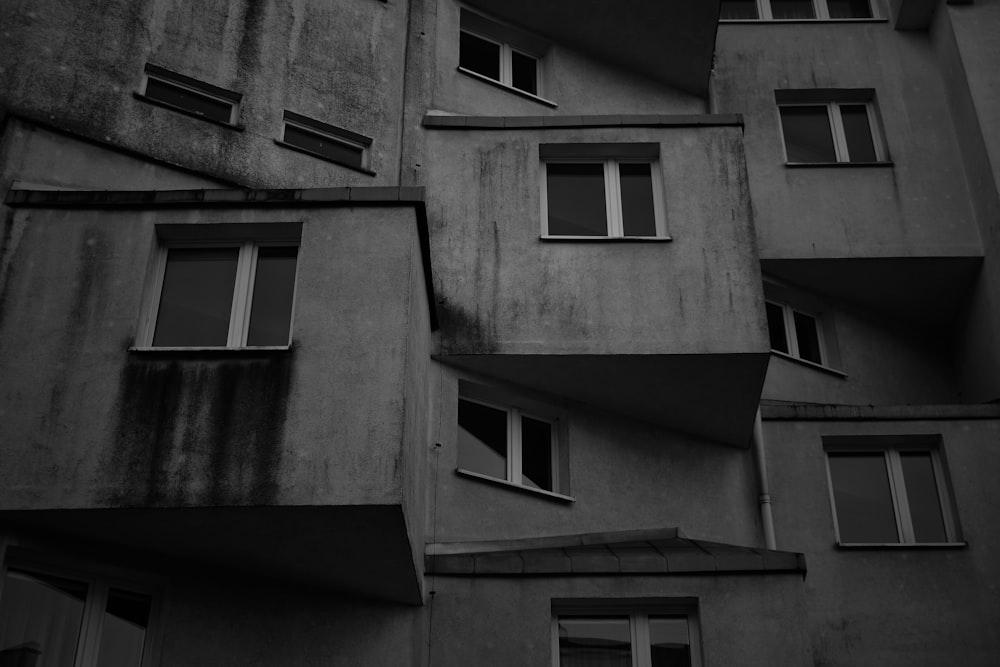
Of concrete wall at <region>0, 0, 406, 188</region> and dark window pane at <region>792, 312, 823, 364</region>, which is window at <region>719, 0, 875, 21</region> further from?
concrete wall at <region>0, 0, 406, 188</region>

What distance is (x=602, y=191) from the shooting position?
15484 millimetres

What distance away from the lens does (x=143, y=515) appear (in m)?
10.4

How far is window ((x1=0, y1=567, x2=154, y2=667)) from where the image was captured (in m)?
10.4

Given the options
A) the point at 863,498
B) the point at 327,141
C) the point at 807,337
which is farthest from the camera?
the point at 807,337

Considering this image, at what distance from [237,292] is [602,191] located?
5.47 meters

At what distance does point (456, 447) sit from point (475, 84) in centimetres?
577

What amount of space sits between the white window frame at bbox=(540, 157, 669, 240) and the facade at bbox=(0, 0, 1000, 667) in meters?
0.07

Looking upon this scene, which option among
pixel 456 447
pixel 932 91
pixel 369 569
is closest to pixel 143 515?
pixel 369 569

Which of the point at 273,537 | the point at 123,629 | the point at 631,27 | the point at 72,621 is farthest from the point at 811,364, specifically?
the point at 72,621

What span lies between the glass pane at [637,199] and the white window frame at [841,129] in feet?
14.2

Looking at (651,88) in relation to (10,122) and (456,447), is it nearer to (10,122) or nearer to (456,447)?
(456,447)

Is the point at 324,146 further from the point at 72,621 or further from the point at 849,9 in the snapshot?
the point at 849,9

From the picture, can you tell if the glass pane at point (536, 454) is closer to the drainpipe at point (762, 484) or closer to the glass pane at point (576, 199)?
the glass pane at point (576, 199)

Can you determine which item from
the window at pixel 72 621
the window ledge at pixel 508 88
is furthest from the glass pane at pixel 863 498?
the window at pixel 72 621
